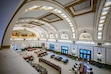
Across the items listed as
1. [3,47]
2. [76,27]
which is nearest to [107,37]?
[76,27]

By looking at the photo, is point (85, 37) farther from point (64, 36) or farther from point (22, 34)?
point (22, 34)

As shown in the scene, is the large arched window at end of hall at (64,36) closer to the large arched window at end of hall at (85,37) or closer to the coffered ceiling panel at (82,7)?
the large arched window at end of hall at (85,37)

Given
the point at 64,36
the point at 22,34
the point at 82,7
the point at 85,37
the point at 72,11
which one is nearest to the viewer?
the point at 82,7

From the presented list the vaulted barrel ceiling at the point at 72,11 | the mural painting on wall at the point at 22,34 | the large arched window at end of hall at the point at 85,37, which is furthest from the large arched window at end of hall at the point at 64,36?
the mural painting on wall at the point at 22,34

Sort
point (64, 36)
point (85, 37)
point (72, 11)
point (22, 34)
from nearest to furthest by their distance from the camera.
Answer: point (72, 11), point (85, 37), point (64, 36), point (22, 34)

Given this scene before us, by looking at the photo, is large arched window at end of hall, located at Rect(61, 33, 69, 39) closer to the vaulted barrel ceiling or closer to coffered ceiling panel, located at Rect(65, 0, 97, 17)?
the vaulted barrel ceiling

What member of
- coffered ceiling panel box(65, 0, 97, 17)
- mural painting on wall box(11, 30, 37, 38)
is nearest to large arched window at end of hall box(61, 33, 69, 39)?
coffered ceiling panel box(65, 0, 97, 17)

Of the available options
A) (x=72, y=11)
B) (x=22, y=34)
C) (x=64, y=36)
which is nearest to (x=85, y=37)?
(x=64, y=36)

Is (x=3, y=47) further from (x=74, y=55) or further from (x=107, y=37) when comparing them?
(x=74, y=55)

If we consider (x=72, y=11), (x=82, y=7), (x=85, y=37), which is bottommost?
(x=85, y=37)

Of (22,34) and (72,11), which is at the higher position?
(72,11)

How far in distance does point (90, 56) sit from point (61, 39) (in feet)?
27.7

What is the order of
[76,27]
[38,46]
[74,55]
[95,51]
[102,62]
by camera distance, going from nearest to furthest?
1. [102,62]
2. [95,51]
3. [76,27]
4. [74,55]
5. [38,46]

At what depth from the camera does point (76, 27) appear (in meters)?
15.4
